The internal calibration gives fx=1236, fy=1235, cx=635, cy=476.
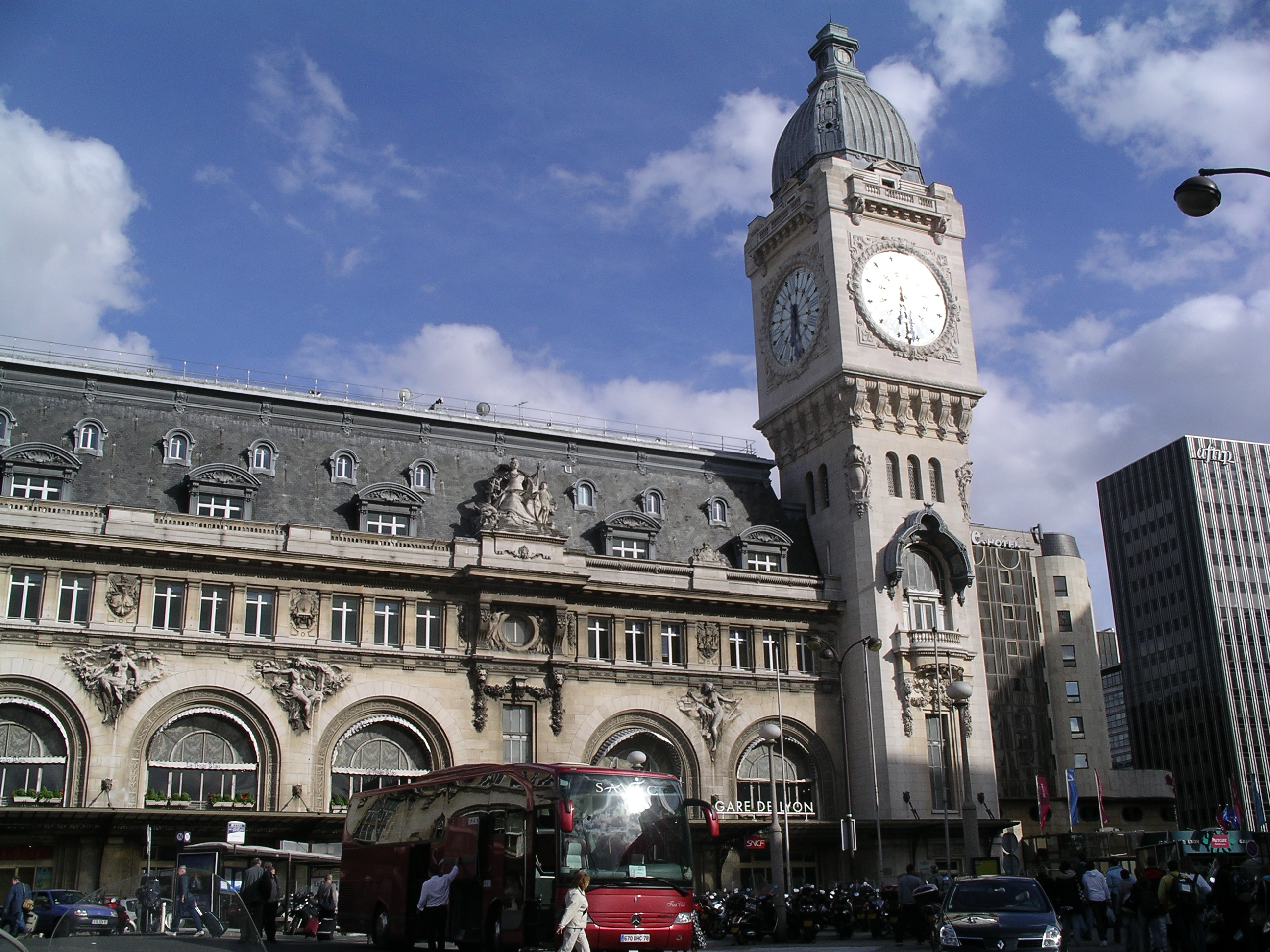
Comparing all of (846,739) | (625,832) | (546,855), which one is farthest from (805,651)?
(546,855)

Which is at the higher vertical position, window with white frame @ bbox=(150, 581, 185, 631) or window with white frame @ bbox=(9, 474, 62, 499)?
window with white frame @ bbox=(9, 474, 62, 499)

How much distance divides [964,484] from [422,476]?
2475 centimetres

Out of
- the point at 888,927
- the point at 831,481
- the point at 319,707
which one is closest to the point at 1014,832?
the point at 831,481

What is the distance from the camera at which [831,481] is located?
2212 inches

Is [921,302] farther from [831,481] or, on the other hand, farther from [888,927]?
[888,927]

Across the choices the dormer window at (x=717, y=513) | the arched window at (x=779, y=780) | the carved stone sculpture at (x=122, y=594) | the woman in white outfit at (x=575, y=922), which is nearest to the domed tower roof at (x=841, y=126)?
the dormer window at (x=717, y=513)

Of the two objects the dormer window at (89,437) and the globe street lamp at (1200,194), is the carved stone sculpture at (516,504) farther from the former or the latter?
the globe street lamp at (1200,194)

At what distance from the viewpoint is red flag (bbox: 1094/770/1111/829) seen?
63.3 metres

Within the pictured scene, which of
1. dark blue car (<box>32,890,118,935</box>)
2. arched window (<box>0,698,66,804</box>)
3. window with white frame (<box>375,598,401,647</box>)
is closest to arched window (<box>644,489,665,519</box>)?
window with white frame (<box>375,598,401,647</box>)

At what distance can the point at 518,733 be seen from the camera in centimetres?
4684

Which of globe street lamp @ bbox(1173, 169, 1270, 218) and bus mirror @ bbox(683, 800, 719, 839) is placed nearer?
globe street lamp @ bbox(1173, 169, 1270, 218)

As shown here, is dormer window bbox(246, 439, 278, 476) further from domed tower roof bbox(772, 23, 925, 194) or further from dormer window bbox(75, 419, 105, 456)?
domed tower roof bbox(772, 23, 925, 194)

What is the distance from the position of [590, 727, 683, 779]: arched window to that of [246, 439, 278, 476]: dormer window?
17.0 metres

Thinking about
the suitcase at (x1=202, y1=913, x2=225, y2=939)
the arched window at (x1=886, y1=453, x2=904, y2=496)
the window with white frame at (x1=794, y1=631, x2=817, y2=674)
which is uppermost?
the arched window at (x1=886, y1=453, x2=904, y2=496)
